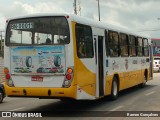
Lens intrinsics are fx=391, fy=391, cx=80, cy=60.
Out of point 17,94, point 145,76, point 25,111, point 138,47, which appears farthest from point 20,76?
point 145,76

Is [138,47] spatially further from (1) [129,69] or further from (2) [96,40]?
(2) [96,40]

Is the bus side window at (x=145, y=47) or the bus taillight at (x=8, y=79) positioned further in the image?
the bus side window at (x=145, y=47)

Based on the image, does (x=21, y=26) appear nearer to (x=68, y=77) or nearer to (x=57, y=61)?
(x=57, y=61)

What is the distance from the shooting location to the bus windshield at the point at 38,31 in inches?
470

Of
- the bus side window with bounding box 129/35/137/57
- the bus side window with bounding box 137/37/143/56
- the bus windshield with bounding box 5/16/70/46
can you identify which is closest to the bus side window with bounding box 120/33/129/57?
the bus side window with bounding box 129/35/137/57

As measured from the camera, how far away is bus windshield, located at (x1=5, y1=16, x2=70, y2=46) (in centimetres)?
1195

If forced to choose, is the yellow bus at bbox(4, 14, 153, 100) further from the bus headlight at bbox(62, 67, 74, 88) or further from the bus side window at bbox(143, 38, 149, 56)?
the bus side window at bbox(143, 38, 149, 56)

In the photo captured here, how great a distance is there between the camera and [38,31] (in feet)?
40.2

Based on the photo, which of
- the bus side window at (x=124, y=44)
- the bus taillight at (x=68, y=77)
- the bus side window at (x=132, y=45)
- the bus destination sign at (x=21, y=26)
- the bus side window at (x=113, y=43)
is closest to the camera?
the bus taillight at (x=68, y=77)

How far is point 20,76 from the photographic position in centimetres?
1239

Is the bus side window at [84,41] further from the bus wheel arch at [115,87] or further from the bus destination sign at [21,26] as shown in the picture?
the bus wheel arch at [115,87]

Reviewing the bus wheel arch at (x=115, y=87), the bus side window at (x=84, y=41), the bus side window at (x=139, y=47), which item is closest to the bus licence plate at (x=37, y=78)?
the bus side window at (x=84, y=41)

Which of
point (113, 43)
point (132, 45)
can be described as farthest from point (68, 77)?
point (132, 45)

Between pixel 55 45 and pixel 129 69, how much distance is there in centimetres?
741
